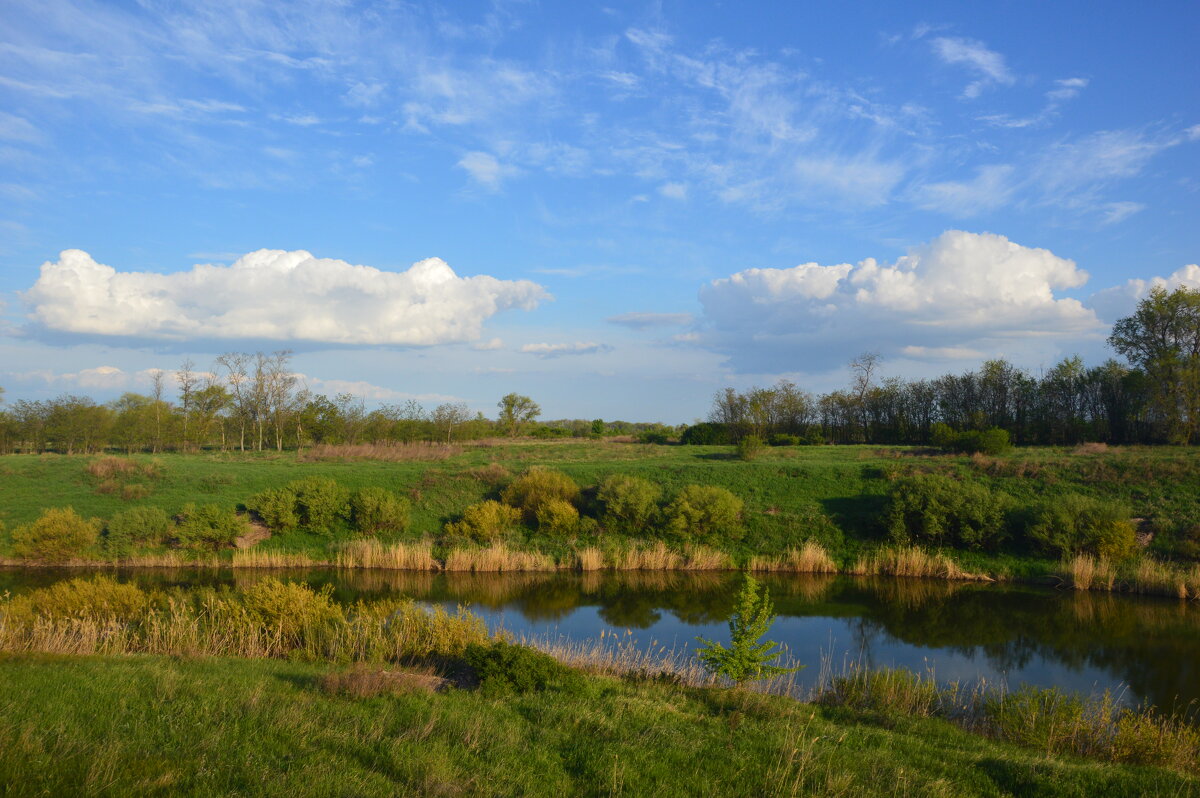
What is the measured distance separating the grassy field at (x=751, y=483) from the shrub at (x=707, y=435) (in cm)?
1565

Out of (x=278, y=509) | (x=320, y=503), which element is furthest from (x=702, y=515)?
(x=278, y=509)

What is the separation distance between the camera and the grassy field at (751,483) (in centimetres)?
2594

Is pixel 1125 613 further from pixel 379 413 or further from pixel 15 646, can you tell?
pixel 379 413

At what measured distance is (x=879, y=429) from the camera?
51594 millimetres

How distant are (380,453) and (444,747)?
3719cm

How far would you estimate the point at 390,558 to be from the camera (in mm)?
24406

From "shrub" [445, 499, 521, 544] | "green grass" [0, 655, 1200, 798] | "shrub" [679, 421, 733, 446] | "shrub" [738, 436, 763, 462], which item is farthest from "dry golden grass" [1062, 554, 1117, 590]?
"shrub" [679, 421, 733, 446]

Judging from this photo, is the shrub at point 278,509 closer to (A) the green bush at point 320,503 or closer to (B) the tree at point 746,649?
(A) the green bush at point 320,503

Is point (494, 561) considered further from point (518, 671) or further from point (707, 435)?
point (707, 435)

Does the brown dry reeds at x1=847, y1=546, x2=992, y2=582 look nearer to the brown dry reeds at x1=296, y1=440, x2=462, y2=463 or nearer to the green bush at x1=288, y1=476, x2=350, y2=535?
the green bush at x1=288, y1=476, x2=350, y2=535

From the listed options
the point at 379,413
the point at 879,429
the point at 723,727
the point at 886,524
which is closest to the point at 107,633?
the point at 723,727

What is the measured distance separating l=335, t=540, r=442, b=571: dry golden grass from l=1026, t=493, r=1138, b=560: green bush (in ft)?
68.0

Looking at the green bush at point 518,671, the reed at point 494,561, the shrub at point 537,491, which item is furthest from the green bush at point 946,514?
the green bush at point 518,671

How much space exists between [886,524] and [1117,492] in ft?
31.0
